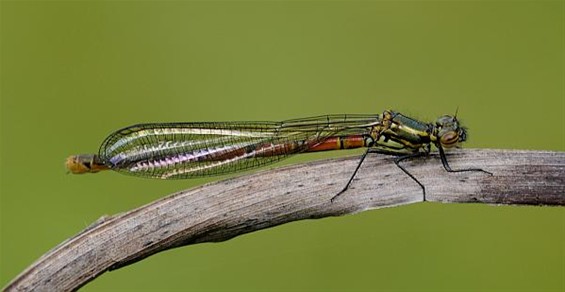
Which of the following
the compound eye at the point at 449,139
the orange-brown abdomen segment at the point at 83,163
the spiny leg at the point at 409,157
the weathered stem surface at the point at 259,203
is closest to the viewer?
the weathered stem surface at the point at 259,203

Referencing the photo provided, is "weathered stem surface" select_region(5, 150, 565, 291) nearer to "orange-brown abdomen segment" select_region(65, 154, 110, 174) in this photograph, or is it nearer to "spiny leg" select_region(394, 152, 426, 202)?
"spiny leg" select_region(394, 152, 426, 202)

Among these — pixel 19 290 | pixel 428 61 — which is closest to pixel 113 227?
pixel 19 290

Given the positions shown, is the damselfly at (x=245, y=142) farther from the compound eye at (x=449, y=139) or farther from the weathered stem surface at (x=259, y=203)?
the weathered stem surface at (x=259, y=203)

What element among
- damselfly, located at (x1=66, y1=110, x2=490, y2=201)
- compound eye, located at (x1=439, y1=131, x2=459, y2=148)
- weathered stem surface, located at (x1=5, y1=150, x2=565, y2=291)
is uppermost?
damselfly, located at (x1=66, y1=110, x2=490, y2=201)

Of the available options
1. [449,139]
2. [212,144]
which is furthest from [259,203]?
[449,139]

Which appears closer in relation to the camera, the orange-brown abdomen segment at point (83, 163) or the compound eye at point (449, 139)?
the orange-brown abdomen segment at point (83, 163)

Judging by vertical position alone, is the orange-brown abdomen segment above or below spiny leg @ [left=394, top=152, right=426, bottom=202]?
above

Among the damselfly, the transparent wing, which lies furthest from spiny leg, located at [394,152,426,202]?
the transparent wing

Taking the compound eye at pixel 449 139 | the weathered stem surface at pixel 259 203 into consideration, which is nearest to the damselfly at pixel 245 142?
the compound eye at pixel 449 139
